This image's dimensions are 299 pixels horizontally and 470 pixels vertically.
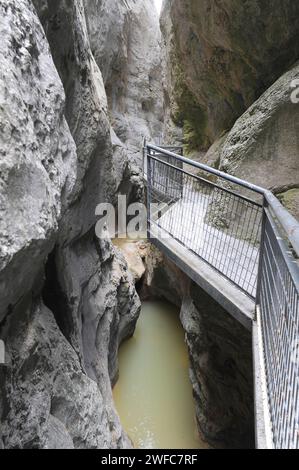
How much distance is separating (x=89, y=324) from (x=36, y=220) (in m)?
3.40

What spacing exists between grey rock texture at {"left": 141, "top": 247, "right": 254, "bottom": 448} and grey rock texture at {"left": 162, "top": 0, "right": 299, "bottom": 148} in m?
3.57

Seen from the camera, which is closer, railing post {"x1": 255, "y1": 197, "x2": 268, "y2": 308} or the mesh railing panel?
railing post {"x1": 255, "y1": 197, "x2": 268, "y2": 308}

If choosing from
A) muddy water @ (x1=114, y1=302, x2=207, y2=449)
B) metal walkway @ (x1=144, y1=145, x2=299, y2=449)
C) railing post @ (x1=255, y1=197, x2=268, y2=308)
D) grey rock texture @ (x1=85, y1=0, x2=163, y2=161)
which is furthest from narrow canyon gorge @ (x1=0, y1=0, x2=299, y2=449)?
grey rock texture @ (x1=85, y1=0, x2=163, y2=161)

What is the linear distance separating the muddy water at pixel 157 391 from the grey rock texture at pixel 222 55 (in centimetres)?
501

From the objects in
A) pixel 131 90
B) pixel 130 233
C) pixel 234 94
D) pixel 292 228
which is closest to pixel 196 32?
pixel 234 94

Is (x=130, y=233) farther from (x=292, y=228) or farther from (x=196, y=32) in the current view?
(x=292, y=228)

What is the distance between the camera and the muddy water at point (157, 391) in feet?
18.5

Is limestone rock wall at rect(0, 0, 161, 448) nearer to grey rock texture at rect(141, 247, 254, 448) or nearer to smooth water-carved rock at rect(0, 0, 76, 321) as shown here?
smooth water-carved rock at rect(0, 0, 76, 321)

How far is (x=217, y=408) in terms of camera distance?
5316 mm

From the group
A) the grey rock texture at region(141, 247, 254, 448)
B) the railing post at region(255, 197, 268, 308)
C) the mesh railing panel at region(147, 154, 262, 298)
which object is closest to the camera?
the railing post at region(255, 197, 268, 308)

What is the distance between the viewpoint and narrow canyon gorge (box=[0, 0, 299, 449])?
1.75 meters

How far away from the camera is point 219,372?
17.0 feet

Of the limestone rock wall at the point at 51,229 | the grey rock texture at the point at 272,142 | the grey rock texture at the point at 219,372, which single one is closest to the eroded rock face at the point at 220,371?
the grey rock texture at the point at 219,372

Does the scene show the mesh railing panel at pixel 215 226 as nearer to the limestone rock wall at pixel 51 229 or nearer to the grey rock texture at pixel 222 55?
the limestone rock wall at pixel 51 229
